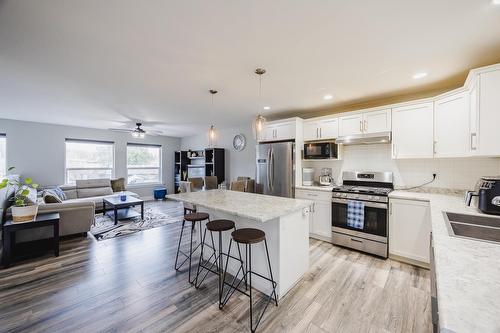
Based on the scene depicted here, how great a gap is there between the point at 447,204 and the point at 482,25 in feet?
5.48

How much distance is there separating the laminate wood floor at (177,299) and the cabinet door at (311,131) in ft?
7.03

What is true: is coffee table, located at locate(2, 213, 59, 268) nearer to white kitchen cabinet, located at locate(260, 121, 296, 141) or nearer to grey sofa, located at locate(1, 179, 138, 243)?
grey sofa, located at locate(1, 179, 138, 243)

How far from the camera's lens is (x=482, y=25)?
63.5 inches

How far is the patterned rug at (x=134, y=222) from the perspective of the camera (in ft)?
13.0

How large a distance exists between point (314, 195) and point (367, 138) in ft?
4.14

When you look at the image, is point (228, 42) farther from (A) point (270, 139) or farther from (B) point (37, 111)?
(B) point (37, 111)

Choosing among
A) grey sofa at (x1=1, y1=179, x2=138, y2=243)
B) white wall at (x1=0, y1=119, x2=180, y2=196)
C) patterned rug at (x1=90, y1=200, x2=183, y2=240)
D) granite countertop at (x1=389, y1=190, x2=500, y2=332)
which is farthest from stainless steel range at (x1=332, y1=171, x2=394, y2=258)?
white wall at (x1=0, y1=119, x2=180, y2=196)

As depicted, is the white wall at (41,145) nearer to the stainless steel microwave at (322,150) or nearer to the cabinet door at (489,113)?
the stainless steel microwave at (322,150)

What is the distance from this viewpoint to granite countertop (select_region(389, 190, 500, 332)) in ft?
1.99

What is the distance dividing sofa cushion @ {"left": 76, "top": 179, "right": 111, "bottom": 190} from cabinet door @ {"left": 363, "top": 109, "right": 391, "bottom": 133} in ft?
22.6

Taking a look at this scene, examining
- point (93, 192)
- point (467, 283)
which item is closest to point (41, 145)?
point (93, 192)

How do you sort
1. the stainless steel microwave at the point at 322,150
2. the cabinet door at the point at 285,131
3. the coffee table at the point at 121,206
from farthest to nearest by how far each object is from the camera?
the coffee table at the point at 121,206 → the cabinet door at the point at 285,131 → the stainless steel microwave at the point at 322,150

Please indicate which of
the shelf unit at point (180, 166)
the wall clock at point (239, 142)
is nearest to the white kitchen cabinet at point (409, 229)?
the wall clock at point (239, 142)

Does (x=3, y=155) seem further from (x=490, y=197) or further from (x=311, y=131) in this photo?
(x=490, y=197)
